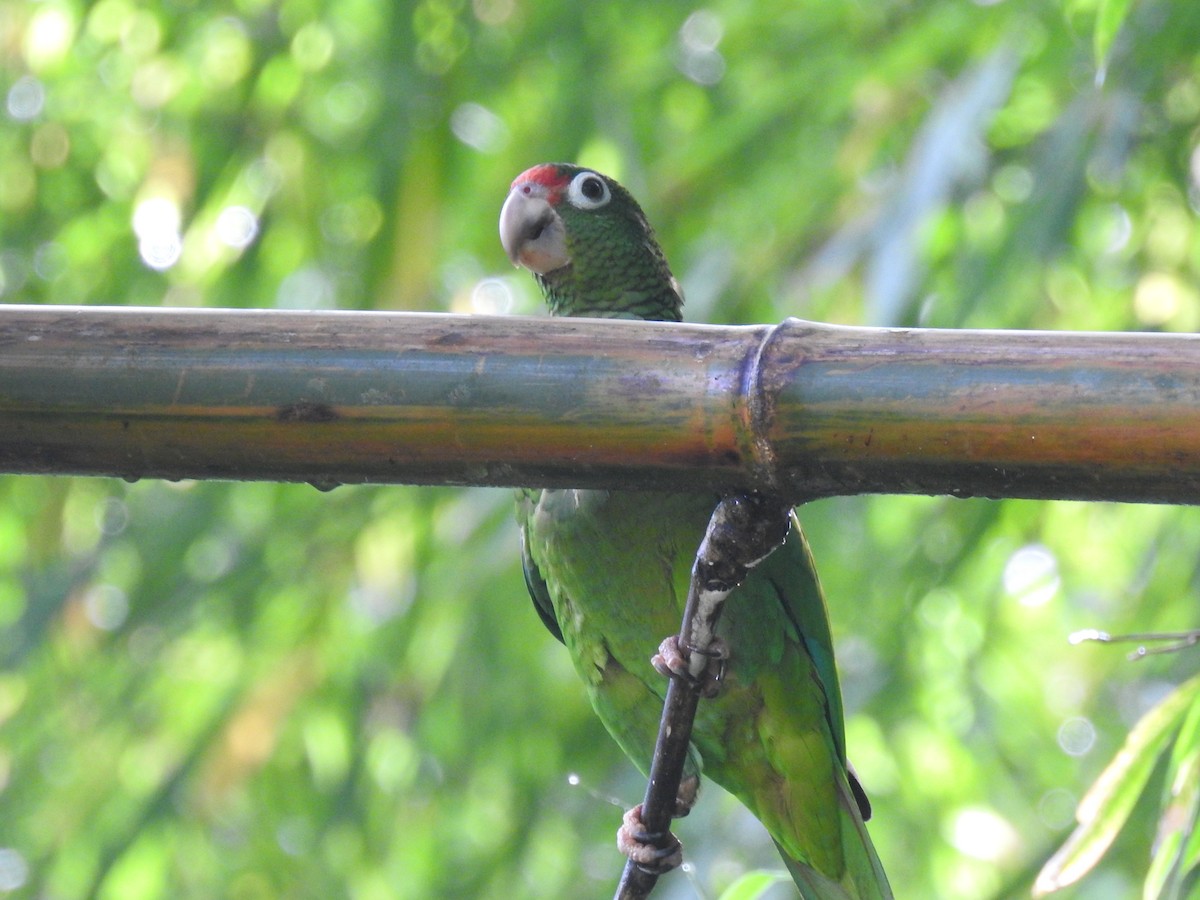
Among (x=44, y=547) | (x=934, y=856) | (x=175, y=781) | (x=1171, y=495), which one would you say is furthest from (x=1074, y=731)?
(x=1171, y=495)

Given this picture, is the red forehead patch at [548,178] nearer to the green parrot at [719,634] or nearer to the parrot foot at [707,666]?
the green parrot at [719,634]

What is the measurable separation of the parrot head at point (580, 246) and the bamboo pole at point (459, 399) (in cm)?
84

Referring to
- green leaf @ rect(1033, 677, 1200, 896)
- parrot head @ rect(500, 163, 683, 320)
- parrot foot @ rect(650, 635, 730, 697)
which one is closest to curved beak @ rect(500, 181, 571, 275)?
parrot head @ rect(500, 163, 683, 320)

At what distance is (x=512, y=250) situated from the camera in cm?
157

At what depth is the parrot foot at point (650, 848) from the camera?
1.06 meters

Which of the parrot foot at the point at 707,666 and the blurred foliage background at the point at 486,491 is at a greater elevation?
the blurred foliage background at the point at 486,491

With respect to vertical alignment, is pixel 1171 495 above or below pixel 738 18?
below

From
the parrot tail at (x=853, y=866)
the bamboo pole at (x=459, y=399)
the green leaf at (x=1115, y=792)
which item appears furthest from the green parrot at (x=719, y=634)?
the bamboo pole at (x=459, y=399)

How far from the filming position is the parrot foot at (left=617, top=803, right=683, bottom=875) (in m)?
1.06

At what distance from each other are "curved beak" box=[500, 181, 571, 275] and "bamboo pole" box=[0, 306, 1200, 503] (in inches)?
33.9

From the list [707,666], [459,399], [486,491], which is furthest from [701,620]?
[486,491]

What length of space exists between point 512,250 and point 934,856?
64.7 inches

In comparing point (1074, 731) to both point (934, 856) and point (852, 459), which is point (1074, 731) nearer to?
point (934, 856)

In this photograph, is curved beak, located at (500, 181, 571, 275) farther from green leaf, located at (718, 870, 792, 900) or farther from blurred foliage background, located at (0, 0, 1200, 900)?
green leaf, located at (718, 870, 792, 900)
